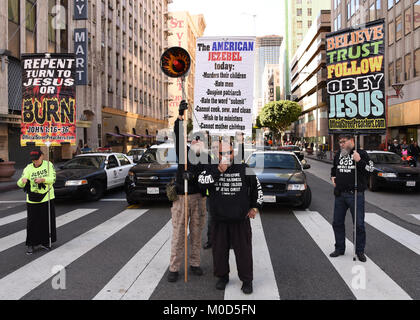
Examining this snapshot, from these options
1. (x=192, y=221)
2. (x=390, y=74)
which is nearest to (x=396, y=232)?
(x=192, y=221)

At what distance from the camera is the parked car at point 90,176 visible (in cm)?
975

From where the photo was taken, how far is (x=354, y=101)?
22.4 feet

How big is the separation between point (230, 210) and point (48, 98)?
27.6 ft

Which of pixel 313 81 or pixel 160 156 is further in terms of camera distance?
pixel 313 81

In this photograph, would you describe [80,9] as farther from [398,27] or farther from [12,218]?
[398,27]

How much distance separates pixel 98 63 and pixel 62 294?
33.2 m

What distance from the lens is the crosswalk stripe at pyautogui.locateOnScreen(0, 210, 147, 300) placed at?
4016 millimetres

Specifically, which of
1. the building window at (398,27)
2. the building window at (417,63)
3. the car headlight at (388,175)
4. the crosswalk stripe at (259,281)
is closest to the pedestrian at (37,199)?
the crosswalk stripe at (259,281)

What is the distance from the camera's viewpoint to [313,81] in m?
58.9

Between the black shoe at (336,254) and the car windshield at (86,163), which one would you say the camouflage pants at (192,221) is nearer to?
the black shoe at (336,254)

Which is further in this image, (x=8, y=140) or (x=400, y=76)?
(x=400, y=76)

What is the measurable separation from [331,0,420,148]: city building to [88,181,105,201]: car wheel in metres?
25.1
